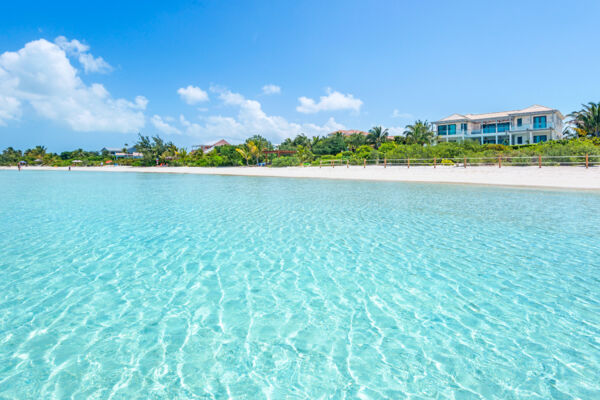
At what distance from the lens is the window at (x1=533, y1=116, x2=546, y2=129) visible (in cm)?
5116

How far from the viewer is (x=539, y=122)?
51.5 meters

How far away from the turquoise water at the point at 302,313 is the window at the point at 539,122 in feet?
168

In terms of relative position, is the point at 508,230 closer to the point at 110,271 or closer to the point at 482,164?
the point at 110,271

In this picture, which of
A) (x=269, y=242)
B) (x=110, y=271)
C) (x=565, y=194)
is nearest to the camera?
(x=110, y=271)

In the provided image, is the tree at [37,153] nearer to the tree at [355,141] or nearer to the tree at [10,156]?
the tree at [10,156]

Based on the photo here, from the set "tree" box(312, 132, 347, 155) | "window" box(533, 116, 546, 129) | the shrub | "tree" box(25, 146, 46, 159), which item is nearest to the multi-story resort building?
"window" box(533, 116, 546, 129)

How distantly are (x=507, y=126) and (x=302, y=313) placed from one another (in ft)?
199

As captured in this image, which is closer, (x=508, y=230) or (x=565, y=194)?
(x=508, y=230)

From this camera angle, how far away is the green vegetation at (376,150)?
31.4m

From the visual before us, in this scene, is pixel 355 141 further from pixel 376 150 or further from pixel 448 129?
pixel 448 129

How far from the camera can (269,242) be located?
891 centimetres

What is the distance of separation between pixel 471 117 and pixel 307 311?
64.2m

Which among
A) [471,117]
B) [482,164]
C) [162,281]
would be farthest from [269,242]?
[471,117]

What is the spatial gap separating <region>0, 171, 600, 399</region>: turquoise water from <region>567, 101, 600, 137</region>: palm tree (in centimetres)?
5442
